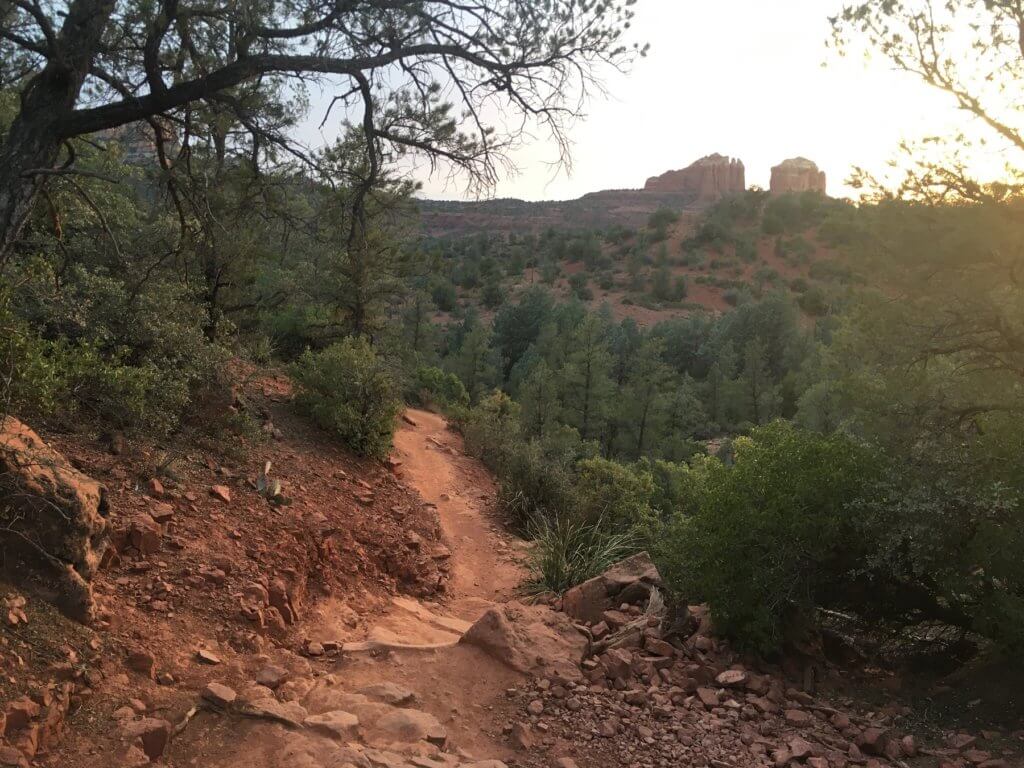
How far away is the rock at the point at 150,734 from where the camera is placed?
128 inches

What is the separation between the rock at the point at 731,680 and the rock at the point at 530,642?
97 cm

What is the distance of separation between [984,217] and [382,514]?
21.9 feet

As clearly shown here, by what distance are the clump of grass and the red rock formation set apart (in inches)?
4166

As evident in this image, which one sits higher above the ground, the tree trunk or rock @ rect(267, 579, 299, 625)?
the tree trunk

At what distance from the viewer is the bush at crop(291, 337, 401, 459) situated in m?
10.2

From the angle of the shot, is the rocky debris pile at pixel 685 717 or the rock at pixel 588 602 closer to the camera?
the rocky debris pile at pixel 685 717

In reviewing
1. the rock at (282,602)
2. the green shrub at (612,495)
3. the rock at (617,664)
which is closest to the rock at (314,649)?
the rock at (282,602)

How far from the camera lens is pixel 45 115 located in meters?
4.01

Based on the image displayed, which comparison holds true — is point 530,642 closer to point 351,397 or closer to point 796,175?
point 351,397

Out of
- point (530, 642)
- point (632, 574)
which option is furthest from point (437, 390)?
point (530, 642)

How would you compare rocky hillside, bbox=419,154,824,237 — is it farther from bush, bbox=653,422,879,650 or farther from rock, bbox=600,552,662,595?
bush, bbox=653,422,879,650

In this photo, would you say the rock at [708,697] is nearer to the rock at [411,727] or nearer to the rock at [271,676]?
the rock at [411,727]

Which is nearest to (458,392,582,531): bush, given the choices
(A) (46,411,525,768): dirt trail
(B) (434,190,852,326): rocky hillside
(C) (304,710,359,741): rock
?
(A) (46,411,525,768): dirt trail

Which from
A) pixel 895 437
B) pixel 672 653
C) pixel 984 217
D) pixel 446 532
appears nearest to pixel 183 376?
pixel 446 532
